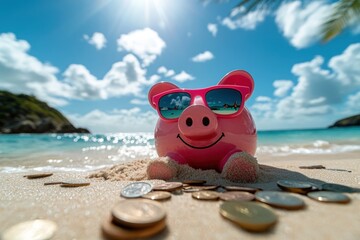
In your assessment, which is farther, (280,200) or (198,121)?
(198,121)

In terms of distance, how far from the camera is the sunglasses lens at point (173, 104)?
2562mm

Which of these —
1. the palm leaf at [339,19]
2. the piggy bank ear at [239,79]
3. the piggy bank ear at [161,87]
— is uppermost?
the palm leaf at [339,19]

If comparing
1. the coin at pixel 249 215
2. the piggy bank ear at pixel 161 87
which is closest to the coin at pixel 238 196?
the coin at pixel 249 215

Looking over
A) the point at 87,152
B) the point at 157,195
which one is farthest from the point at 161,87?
the point at 87,152

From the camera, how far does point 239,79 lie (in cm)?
280

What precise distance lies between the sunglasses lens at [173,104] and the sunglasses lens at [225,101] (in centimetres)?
29

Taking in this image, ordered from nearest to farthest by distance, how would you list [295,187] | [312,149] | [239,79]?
1. [295,187]
2. [239,79]
3. [312,149]

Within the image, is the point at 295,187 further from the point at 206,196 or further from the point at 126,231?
the point at 126,231

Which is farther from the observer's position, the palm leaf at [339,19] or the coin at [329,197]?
the palm leaf at [339,19]

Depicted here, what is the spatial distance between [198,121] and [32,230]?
1.60 meters

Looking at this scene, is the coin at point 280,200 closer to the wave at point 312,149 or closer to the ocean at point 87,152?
the ocean at point 87,152

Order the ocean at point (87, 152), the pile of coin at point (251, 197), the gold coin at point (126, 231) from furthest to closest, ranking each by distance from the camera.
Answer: the ocean at point (87, 152) < the pile of coin at point (251, 197) < the gold coin at point (126, 231)

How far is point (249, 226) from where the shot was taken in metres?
1.05

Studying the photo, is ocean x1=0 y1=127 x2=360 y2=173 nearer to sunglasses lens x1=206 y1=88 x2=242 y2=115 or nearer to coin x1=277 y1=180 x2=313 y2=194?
sunglasses lens x1=206 y1=88 x2=242 y2=115
